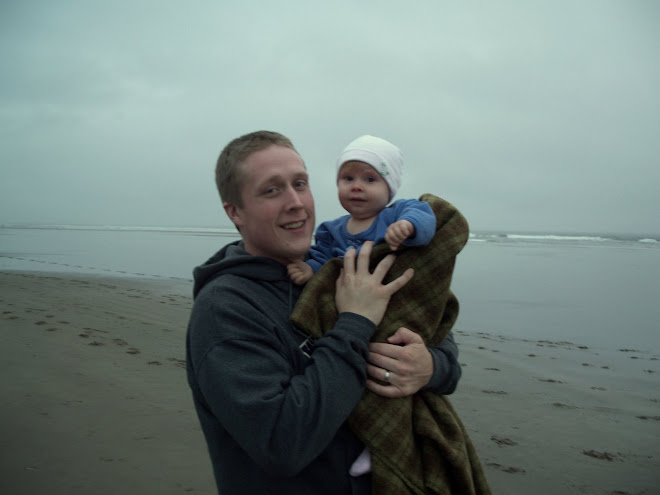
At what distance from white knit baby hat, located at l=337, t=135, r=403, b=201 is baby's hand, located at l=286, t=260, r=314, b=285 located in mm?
905

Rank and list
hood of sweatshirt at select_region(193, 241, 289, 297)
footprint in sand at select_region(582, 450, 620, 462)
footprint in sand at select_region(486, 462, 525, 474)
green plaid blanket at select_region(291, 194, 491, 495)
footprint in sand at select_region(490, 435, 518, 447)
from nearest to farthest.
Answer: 1. green plaid blanket at select_region(291, 194, 491, 495)
2. hood of sweatshirt at select_region(193, 241, 289, 297)
3. footprint in sand at select_region(486, 462, 525, 474)
4. footprint in sand at select_region(582, 450, 620, 462)
5. footprint in sand at select_region(490, 435, 518, 447)

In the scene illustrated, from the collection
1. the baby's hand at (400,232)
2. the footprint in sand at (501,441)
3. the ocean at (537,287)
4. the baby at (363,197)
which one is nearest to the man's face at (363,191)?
the baby at (363,197)

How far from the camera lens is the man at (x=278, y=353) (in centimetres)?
137

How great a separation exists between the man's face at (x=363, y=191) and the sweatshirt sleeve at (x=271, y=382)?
1046mm

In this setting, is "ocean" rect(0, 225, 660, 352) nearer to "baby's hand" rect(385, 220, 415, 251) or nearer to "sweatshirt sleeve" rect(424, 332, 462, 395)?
"sweatshirt sleeve" rect(424, 332, 462, 395)

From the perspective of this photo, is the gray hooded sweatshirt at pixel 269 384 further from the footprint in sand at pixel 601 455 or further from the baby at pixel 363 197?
the footprint in sand at pixel 601 455

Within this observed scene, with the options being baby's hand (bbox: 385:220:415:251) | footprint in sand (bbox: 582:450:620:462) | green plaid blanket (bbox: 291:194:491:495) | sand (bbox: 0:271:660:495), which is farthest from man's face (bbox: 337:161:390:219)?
footprint in sand (bbox: 582:450:620:462)

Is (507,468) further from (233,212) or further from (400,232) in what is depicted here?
(233,212)

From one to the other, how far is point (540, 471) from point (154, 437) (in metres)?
3.23

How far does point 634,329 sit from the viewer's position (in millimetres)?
7750

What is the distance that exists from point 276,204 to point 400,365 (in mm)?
792

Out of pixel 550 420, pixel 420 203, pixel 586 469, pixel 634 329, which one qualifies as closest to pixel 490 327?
pixel 634 329

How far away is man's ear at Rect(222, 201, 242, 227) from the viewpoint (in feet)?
6.24

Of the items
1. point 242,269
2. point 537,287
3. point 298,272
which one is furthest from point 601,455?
point 537,287
